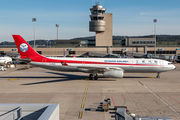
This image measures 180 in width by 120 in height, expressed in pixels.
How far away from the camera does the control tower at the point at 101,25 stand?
88.0 m

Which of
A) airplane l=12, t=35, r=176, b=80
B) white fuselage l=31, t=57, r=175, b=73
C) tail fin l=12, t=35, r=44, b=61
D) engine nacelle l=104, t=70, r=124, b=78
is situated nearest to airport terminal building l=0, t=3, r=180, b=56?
tail fin l=12, t=35, r=44, b=61

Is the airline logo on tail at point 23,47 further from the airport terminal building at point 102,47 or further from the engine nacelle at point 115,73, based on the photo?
the airport terminal building at point 102,47

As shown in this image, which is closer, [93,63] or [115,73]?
[115,73]

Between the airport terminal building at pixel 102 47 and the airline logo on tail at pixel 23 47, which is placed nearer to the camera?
the airline logo on tail at pixel 23 47

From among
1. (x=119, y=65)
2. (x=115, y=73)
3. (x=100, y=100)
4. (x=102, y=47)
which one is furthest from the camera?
(x=102, y=47)

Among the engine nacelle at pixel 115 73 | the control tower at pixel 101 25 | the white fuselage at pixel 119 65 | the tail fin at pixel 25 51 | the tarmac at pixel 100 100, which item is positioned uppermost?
the control tower at pixel 101 25

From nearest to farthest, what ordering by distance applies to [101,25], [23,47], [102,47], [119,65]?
1. [119,65]
2. [23,47]
3. [101,25]
4. [102,47]

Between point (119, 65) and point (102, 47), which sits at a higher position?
point (102, 47)

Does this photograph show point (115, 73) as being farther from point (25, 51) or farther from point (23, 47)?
point (23, 47)

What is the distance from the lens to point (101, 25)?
88.9 m

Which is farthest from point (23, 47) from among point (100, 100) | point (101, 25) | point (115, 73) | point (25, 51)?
point (101, 25)

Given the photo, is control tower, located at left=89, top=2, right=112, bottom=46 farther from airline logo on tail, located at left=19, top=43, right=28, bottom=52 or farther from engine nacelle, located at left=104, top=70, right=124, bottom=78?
engine nacelle, located at left=104, top=70, right=124, bottom=78

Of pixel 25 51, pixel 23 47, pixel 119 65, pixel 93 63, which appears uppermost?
pixel 23 47

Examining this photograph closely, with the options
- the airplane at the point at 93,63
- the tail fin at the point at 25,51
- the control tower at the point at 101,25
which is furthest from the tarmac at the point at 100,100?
the control tower at the point at 101,25
